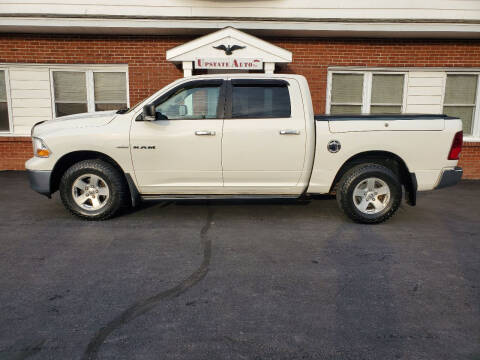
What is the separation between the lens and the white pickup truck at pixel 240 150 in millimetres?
5246

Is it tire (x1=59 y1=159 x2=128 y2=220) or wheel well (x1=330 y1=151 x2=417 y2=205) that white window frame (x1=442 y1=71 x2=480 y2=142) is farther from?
tire (x1=59 y1=159 x2=128 y2=220)

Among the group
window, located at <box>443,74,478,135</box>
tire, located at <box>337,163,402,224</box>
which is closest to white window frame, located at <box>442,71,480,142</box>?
window, located at <box>443,74,478,135</box>

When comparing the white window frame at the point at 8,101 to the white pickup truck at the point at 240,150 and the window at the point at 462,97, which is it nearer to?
the white pickup truck at the point at 240,150

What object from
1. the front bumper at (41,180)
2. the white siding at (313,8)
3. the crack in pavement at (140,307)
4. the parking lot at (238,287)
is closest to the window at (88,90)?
the white siding at (313,8)

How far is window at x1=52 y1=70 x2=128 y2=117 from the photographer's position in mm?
9648

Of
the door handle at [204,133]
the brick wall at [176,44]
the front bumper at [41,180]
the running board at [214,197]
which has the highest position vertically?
the brick wall at [176,44]

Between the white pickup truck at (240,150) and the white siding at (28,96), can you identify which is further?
the white siding at (28,96)

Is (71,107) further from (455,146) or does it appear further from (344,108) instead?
(455,146)

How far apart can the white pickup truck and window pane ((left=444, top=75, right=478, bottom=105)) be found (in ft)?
17.8

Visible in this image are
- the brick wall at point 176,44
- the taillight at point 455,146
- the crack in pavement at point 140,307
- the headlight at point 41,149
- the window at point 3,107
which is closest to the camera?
the crack in pavement at point 140,307

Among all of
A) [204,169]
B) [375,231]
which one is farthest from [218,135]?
[375,231]

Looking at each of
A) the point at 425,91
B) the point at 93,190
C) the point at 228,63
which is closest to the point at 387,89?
the point at 425,91

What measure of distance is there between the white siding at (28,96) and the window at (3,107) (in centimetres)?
22

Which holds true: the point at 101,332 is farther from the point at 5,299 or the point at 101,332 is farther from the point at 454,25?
the point at 454,25
